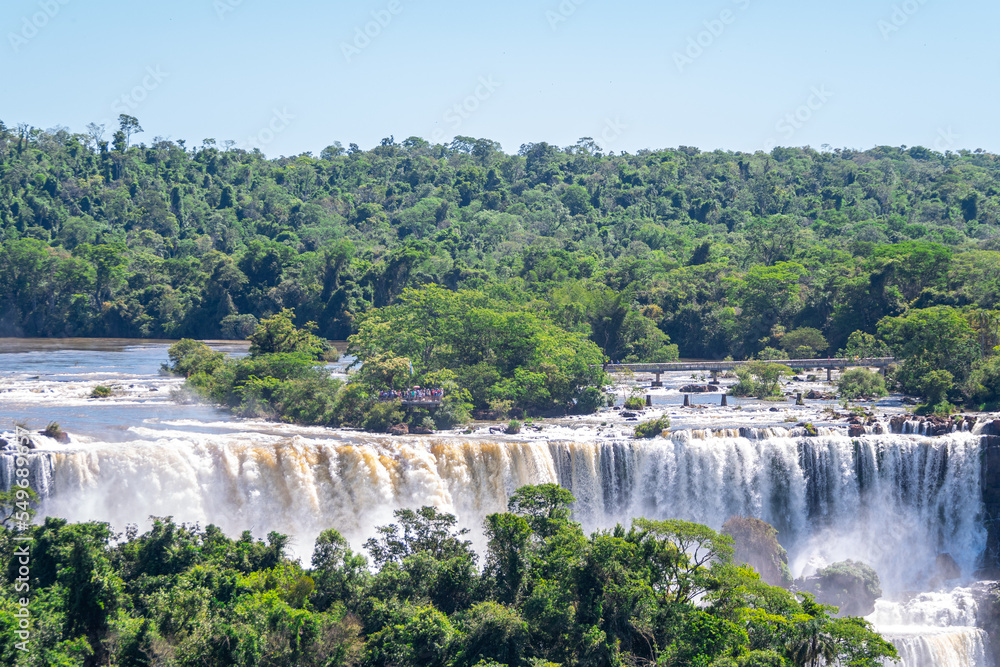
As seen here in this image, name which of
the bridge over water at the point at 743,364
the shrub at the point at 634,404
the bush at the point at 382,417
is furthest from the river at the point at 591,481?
the bridge over water at the point at 743,364

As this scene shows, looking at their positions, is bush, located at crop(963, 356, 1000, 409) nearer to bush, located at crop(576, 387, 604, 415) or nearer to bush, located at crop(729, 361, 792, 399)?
bush, located at crop(729, 361, 792, 399)

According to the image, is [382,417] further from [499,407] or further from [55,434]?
[55,434]

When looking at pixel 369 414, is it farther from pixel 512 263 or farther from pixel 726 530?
pixel 512 263

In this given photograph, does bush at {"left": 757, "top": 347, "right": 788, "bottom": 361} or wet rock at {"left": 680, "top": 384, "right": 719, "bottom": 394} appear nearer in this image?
wet rock at {"left": 680, "top": 384, "right": 719, "bottom": 394}

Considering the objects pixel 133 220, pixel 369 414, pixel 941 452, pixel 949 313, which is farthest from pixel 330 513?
pixel 133 220

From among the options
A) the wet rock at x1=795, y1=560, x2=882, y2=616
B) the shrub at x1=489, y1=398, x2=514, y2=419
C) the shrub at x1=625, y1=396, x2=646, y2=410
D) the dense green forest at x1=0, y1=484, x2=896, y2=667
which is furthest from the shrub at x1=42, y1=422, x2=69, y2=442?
the wet rock at x1=795, y1=560, x2=882, y2=616

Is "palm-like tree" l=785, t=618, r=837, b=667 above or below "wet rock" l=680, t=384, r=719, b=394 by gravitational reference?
below
